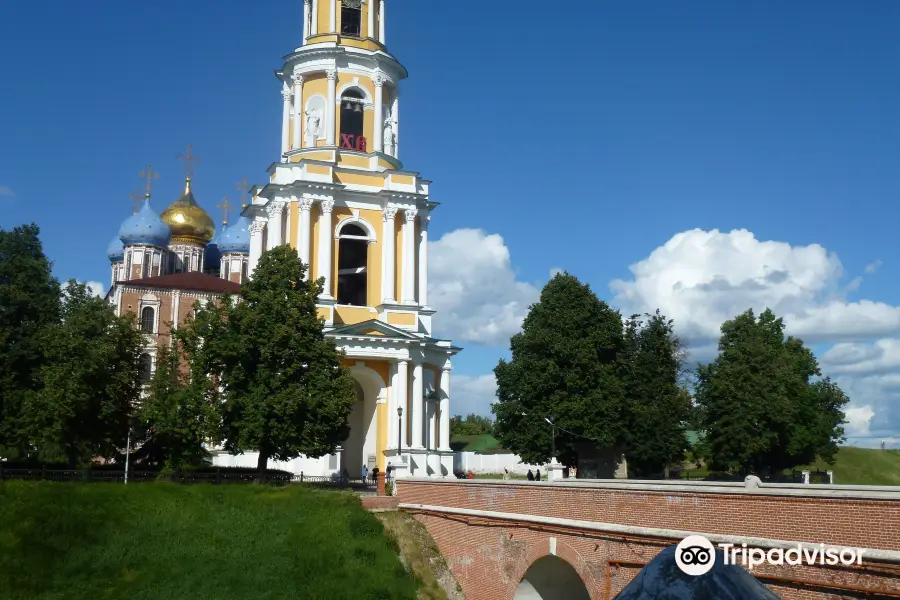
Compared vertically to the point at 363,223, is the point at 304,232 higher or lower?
lower

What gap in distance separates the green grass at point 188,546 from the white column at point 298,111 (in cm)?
1964

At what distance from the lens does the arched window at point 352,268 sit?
4144 centimetres

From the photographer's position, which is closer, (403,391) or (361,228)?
(403,391)

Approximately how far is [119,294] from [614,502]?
165ft

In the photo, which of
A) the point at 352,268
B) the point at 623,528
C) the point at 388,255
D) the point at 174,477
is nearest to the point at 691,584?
the point at 623,528

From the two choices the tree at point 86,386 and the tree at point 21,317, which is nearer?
the tree at point 86,386

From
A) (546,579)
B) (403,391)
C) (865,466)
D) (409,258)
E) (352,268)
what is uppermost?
(409,258)

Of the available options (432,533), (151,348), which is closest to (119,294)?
(151,348)

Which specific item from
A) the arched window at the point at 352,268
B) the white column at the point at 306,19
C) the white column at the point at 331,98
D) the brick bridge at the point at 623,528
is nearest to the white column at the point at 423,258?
the arched window at the point at 352,268

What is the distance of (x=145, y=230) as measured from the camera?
7506cm

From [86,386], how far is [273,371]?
19.8 feet

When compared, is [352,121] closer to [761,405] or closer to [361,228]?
[361,228]

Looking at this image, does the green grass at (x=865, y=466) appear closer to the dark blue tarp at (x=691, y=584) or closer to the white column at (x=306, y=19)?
the white column at (x=306, y=19)

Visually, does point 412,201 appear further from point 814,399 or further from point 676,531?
point 676,531
